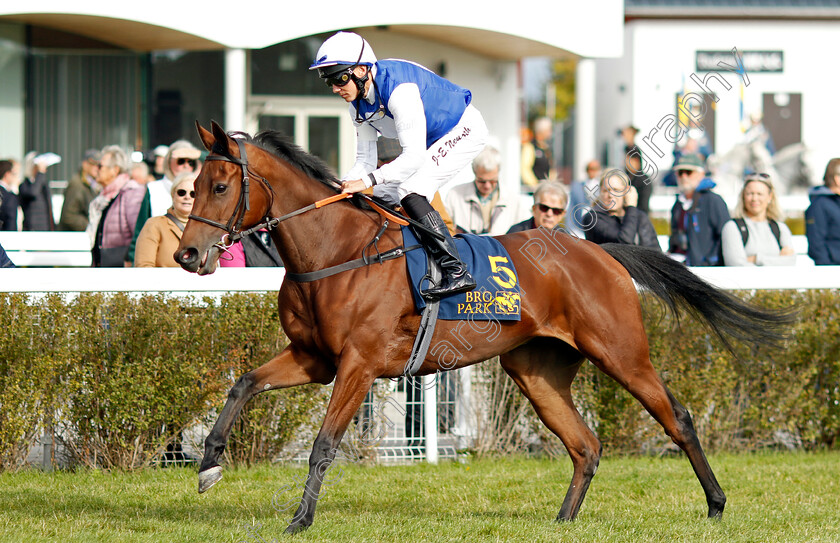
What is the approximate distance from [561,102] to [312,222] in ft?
113

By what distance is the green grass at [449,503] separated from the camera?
441 centimetres

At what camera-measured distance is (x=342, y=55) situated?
14.2 feet

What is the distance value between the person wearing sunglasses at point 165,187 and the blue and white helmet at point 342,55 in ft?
8.48

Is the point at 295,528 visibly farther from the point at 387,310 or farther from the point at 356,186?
the point at 356,186

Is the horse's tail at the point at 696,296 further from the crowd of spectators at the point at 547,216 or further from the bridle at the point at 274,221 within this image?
the bridle at the point at 274,221

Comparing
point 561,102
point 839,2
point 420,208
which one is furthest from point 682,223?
point 561,102

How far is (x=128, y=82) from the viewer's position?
47.4 ft

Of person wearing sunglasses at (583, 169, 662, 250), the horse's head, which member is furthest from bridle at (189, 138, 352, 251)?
person wearing sunglasses at (583, 169, 662, 250)

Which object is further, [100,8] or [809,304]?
[100,8]

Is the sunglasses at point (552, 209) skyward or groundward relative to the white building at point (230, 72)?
groundward

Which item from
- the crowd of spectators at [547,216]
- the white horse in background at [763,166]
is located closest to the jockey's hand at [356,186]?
the crowd of spectators at [547,216]

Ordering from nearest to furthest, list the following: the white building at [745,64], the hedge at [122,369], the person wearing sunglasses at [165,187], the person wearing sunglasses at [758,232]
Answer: the hedge at [122,369] < the person wearing sunglasses at [165,187] < the person wearing sunglasses at [758,232] < the white building at [745,64]

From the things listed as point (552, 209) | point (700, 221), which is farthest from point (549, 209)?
point (700, 221)

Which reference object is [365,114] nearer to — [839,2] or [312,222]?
[312,222]
